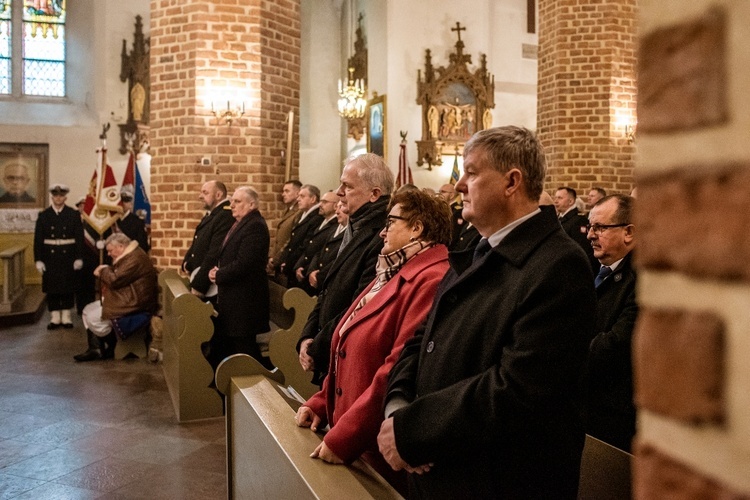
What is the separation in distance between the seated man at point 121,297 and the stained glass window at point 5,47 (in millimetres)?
8934

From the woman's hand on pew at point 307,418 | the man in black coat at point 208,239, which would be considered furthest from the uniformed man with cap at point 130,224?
the woman's hand on pew at point 307,418

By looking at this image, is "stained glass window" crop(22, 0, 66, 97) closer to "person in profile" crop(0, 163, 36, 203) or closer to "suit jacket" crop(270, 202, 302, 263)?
"person in profile" crop(0, 163, 36, 203)

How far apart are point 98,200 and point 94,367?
8.59 feet

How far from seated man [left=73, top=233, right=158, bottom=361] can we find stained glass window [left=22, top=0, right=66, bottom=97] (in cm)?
884

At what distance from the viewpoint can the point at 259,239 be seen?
6059 millimetres

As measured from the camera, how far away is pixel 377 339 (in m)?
2.57

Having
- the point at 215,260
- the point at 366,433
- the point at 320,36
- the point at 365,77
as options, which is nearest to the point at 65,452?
the point at 215,260

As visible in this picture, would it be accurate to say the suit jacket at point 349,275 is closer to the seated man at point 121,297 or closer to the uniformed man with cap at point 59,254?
the seated man at point 121,297

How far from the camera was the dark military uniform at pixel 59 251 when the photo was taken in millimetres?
10023

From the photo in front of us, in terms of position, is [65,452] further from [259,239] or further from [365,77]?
[365,77]

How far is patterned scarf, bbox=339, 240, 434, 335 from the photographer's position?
2.71 metres

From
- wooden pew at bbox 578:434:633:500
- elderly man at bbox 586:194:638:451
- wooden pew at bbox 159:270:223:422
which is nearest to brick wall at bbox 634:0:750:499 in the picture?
wooden pew at bbox 578:434:633:500

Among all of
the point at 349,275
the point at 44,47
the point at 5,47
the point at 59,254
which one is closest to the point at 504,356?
the point at 349,275

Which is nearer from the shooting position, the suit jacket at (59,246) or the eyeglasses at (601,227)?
the eyeglasses at (601,227)
